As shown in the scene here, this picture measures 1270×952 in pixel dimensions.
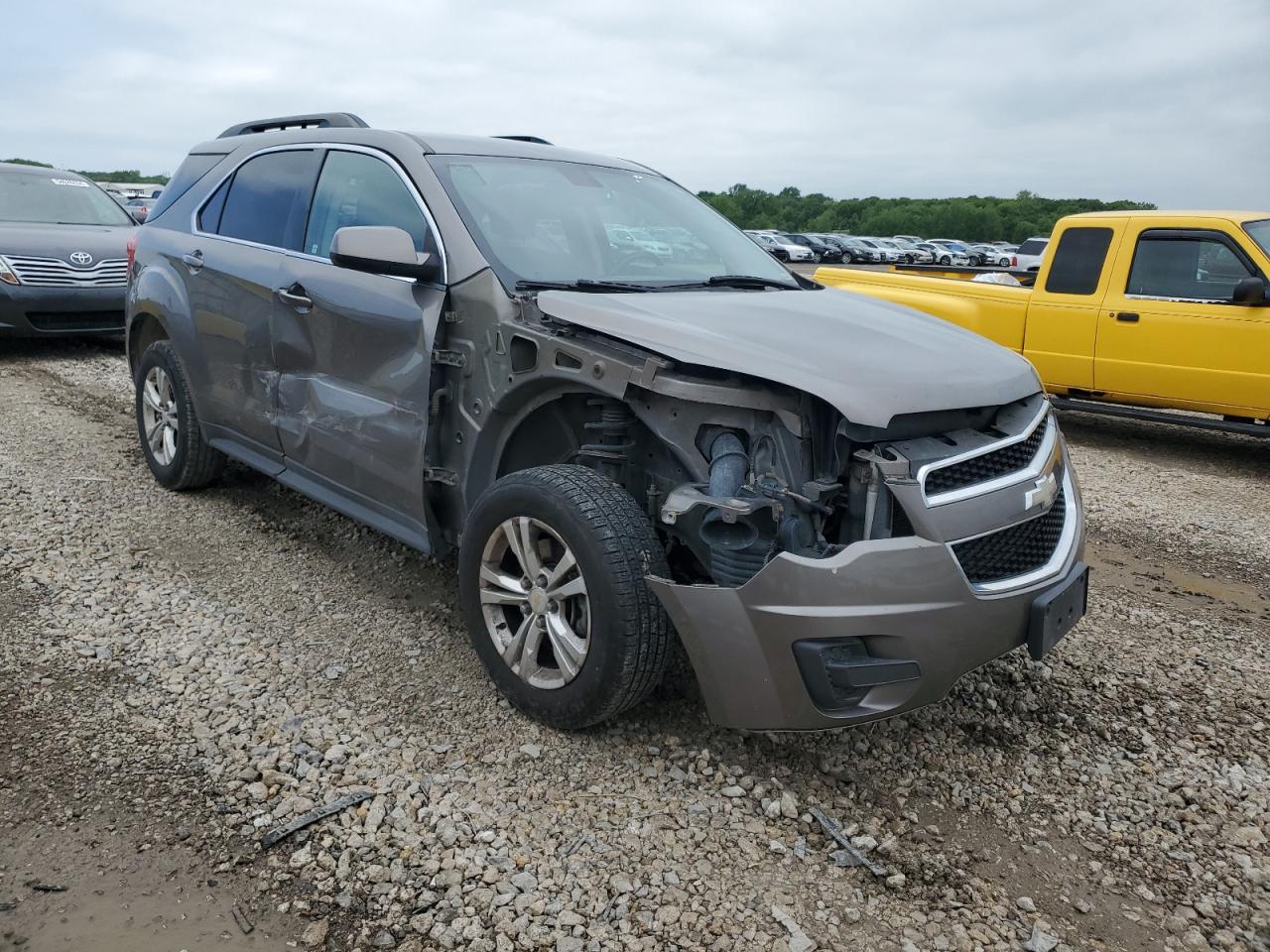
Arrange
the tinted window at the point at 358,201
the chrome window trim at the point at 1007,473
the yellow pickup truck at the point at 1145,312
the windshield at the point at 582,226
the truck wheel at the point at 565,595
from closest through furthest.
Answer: the chrome window trim at the point at 1007,473, the truck wheel at the point at 565,595, the windshield at the point at 582,226, the tinted window at the point at 358,201, the yellow pickup truck at the point at 1145,312

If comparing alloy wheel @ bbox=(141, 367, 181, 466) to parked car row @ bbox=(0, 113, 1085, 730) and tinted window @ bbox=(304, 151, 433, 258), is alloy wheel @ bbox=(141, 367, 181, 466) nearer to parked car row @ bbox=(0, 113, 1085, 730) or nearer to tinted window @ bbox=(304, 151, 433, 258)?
parked car row @ bbox=(0, 113, 1085, 730)

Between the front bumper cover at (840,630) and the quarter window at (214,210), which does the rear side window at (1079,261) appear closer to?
the front bumper cover at (840,630)

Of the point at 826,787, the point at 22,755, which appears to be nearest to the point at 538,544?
the point at 826,787

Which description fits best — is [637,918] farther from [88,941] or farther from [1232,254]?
[1232,254]

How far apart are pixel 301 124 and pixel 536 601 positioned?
324cm

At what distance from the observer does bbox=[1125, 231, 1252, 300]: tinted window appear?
23.3 ft

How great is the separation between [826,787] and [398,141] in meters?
2.82

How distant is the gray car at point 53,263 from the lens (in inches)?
367

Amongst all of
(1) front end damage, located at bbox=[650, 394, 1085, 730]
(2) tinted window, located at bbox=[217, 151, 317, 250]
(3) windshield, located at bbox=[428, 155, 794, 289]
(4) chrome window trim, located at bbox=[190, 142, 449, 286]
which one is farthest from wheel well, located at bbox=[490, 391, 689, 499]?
(2) tinted window, located at bbox=[217, 151, 317, 250]

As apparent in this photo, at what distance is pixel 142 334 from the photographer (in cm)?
570

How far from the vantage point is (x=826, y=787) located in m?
2.95

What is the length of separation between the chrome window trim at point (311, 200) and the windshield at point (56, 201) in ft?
21.2

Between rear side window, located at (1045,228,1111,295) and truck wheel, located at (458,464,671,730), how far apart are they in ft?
20.2

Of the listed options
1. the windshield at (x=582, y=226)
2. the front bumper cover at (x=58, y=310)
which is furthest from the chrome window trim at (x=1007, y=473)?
the front bumper cover at (x=58, y=310)
